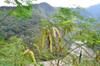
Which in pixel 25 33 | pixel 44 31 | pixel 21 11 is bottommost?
pixel 25 33

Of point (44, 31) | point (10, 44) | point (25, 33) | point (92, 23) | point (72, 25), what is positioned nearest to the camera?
point (10, 44)

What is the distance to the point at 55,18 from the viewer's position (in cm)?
678

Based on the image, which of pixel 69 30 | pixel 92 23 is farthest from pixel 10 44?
pixel 92 23

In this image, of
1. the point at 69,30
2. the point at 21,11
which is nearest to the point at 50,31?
the point at 69,30

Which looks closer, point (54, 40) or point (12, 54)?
point (12, 54)

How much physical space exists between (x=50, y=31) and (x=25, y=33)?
6.85 feet

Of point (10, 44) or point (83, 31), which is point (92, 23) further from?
point (10, 44)

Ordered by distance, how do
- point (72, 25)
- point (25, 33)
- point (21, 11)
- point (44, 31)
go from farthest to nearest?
1. point (25, 33)
2. point (72, 25)
3. point (44, 31)
4. point (21, 11)

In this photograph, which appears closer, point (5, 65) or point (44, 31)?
point (5, 65)

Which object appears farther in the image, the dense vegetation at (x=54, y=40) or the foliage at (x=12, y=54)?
the dense vegetation at (x=54, y=40)

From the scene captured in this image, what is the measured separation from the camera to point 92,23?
24.2 ft

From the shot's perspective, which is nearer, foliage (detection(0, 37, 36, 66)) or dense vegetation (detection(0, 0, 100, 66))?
foliage (detection(0, 37, 36, 66))

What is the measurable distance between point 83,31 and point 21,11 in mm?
2139

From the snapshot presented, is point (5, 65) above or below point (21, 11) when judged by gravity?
below
